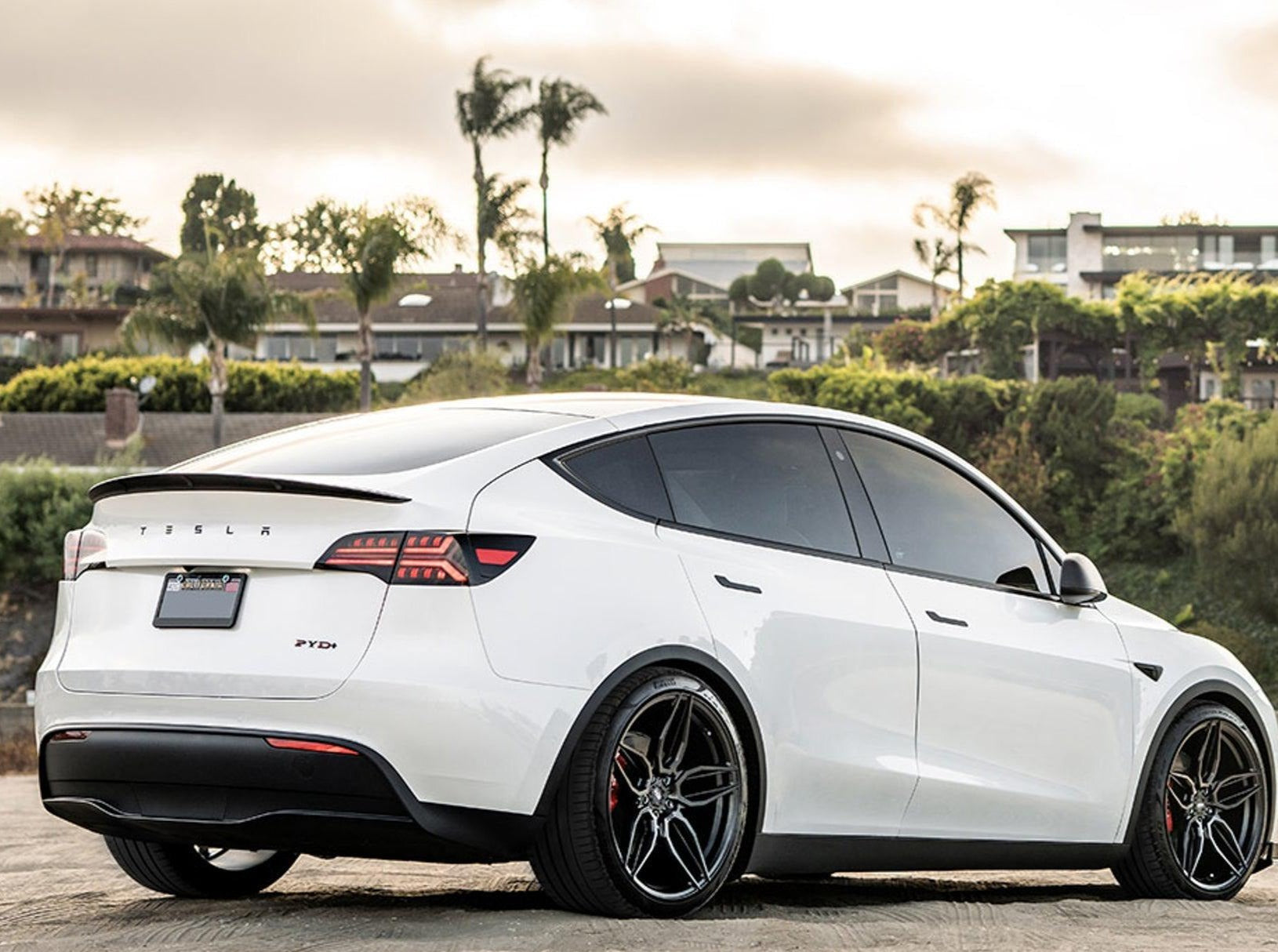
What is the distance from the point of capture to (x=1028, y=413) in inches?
2319

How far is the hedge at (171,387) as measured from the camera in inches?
2968

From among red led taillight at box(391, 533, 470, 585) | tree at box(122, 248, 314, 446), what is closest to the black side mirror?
red led taillight at box(391, 533, 470, 585)

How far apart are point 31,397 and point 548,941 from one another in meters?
74.1

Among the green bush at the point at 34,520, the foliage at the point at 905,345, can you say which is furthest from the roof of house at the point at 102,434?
the foliage at the point at 905,345

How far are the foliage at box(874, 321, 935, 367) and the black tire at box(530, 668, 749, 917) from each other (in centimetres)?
7940

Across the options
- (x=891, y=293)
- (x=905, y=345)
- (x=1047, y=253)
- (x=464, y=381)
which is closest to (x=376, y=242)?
(x=464, y=381)

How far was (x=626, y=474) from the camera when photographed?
622cm

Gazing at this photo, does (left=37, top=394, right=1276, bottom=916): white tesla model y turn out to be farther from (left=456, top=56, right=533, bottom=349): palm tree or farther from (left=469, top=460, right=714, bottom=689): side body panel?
(left=456, top=56, right=533, bottom=349): palm tree

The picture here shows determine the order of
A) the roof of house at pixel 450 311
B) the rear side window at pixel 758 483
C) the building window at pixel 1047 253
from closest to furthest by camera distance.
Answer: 1. the rear side window at pixel 758 483
2. the roof of house at pixel 450 311
3. the building window at pixel 1047 253

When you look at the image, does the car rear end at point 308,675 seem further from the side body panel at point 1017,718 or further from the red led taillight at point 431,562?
the side body panel at point 1017,718

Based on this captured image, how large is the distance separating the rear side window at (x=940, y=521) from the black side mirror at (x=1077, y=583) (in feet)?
0.28

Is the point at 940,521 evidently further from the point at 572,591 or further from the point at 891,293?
the point at 891,293

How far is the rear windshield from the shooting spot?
5.94 metres

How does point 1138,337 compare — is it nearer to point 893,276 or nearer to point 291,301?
point 291,301
